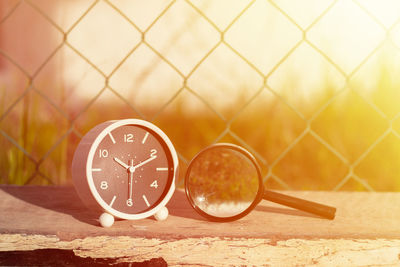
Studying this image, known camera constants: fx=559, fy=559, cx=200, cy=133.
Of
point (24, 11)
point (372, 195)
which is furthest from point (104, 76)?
point (372, 195)

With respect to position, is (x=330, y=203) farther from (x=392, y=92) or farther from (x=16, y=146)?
(x=16, y=146)

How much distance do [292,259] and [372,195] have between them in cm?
48

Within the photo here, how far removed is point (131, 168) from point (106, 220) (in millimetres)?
134

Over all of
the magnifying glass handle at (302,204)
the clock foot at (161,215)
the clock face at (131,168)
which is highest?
the clock face at (131,168)

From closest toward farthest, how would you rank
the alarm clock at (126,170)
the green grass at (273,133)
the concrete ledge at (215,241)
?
the concrete ledge at (215,241) → the alarm clock at (126,170) → the green grass at (273,133)

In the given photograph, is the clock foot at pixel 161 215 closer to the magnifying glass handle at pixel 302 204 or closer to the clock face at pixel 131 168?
the clock face at pixel 131 168

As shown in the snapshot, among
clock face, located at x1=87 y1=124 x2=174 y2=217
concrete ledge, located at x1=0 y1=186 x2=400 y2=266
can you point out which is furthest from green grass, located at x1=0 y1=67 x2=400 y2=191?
concrete ledge, located at x1=0 y1=186 x2=400 y2=266

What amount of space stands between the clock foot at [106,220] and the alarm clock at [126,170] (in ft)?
0.04

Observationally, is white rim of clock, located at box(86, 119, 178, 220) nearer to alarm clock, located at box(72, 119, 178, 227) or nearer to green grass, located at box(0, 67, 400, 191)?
alarm clock, located at box(72, 119, 178, 227)

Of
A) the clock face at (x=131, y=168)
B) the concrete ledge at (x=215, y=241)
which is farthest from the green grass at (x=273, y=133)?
the concrete ledge at (x=215, y=241)

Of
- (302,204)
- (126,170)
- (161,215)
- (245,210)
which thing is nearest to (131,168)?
(126,170)

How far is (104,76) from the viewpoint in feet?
5.08

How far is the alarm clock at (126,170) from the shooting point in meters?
1.09

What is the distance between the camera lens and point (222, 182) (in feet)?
3.73
